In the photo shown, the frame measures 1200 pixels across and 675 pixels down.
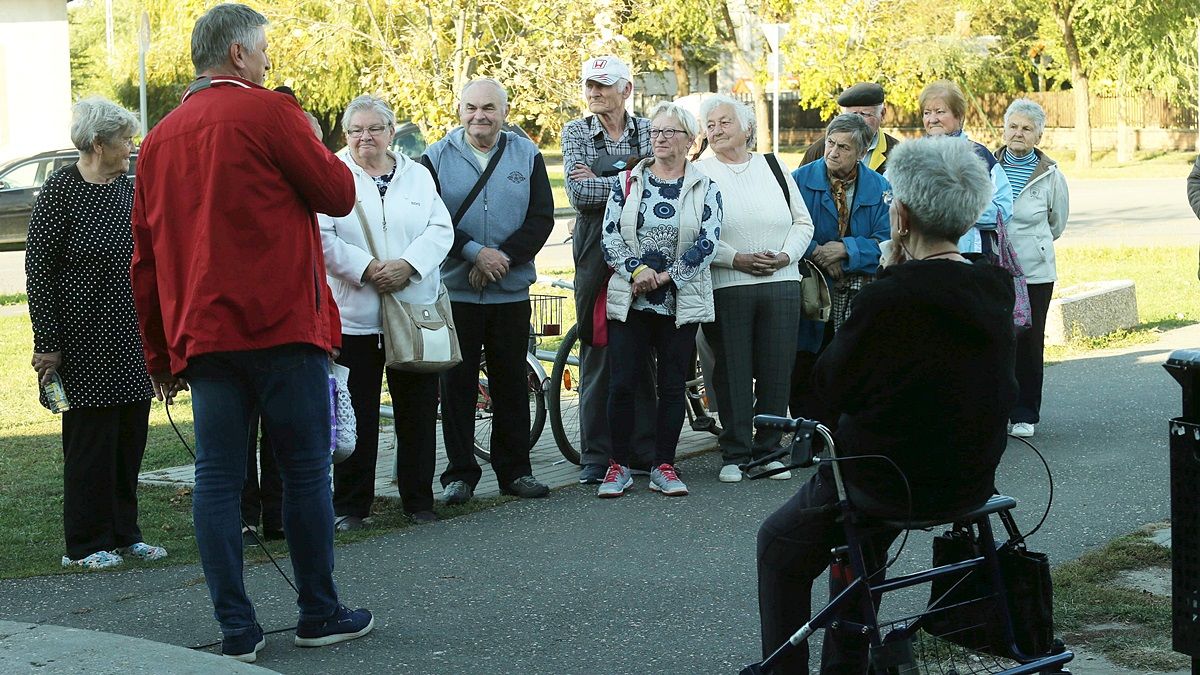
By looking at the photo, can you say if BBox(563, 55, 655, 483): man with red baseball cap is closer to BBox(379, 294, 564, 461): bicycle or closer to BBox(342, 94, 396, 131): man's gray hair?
BBox(379, 294, 564, 461): bicycle

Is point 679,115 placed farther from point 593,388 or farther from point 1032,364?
point 1032,364

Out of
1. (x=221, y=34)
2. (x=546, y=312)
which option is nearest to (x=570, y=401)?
(x=546, y=312)

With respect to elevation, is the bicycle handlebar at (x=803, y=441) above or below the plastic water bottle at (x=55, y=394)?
above

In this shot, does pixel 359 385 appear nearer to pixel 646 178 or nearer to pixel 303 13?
pixel 646 178

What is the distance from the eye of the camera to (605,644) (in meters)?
5.20

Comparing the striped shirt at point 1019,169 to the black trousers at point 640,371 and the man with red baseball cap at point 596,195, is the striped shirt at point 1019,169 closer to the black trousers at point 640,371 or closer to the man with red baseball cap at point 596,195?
the man with red baseball cap at point 596,195

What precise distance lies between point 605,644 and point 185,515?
3020 millimetres

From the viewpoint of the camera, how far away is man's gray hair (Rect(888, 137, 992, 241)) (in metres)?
3.87

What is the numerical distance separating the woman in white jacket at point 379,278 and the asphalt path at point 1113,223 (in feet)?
31.1

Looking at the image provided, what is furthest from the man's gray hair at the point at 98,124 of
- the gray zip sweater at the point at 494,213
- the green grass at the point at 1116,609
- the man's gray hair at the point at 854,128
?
the green grass at the point at 1116,609

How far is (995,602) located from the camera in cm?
400

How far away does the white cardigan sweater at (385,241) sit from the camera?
672 cm

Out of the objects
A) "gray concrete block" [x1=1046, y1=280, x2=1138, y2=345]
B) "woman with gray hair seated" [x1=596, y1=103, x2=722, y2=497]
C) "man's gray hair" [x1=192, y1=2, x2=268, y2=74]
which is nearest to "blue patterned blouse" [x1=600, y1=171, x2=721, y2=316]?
"woman with gray hair seated" [x1=596, y1=103, x2=722, y2=497]

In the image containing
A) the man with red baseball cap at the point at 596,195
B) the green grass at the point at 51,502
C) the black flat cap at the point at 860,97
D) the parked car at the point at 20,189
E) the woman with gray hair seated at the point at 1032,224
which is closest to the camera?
the green grass at the point at 51,502
